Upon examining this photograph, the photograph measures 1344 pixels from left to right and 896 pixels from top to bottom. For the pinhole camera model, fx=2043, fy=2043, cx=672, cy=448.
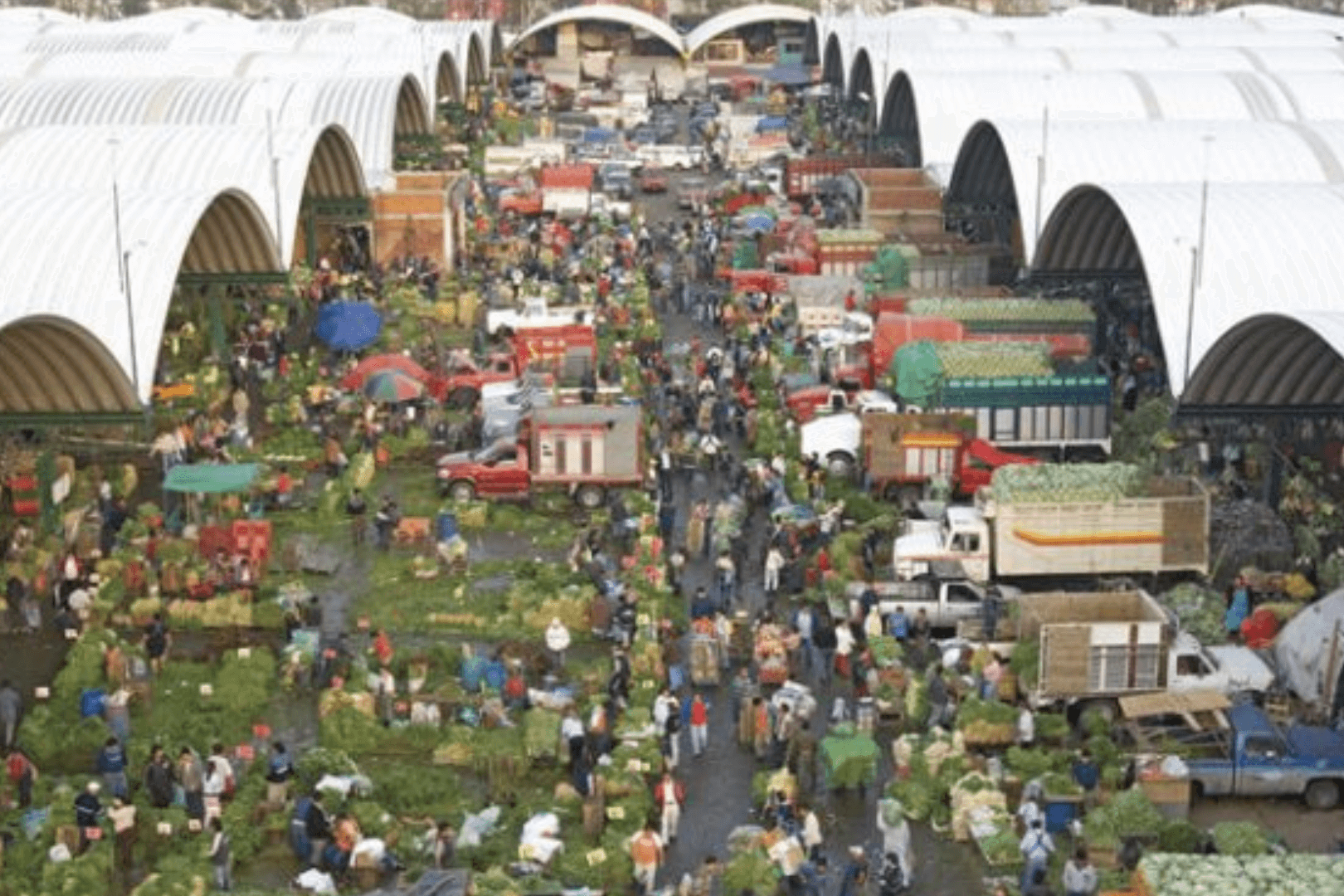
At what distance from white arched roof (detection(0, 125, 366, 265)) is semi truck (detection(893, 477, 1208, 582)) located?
18.2 m

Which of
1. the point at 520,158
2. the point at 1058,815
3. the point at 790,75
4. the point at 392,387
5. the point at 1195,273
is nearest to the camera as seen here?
the point at 1058,815

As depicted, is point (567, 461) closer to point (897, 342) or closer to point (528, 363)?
point (528, 363)

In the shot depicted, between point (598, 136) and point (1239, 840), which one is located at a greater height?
point (598, 136)

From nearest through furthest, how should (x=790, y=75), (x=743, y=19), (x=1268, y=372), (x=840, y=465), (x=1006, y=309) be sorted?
(x=1268, y=372) → (x=840, y=465) → (x=1006, y=309) → (x=790, y=75) → (x=743, y=19)

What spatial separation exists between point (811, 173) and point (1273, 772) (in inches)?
1489

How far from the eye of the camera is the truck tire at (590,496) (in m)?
29.5

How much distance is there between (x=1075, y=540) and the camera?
25.5 m

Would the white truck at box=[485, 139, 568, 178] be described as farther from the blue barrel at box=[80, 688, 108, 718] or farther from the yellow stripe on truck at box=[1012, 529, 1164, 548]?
the blue barrel at box=[80, 688, 108, 718]

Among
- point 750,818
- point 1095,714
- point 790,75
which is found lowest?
point 750,818

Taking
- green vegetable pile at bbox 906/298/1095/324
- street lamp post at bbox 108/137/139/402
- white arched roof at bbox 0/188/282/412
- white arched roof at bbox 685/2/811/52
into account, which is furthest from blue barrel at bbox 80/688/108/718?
white arched roof at bbox 685/2/811/52

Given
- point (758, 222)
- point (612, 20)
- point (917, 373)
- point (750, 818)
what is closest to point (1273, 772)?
point (750, 818)

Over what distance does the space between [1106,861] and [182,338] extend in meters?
23.7

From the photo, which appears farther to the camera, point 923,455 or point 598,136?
point 598,136

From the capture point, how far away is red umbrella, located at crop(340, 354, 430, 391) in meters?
33.9
